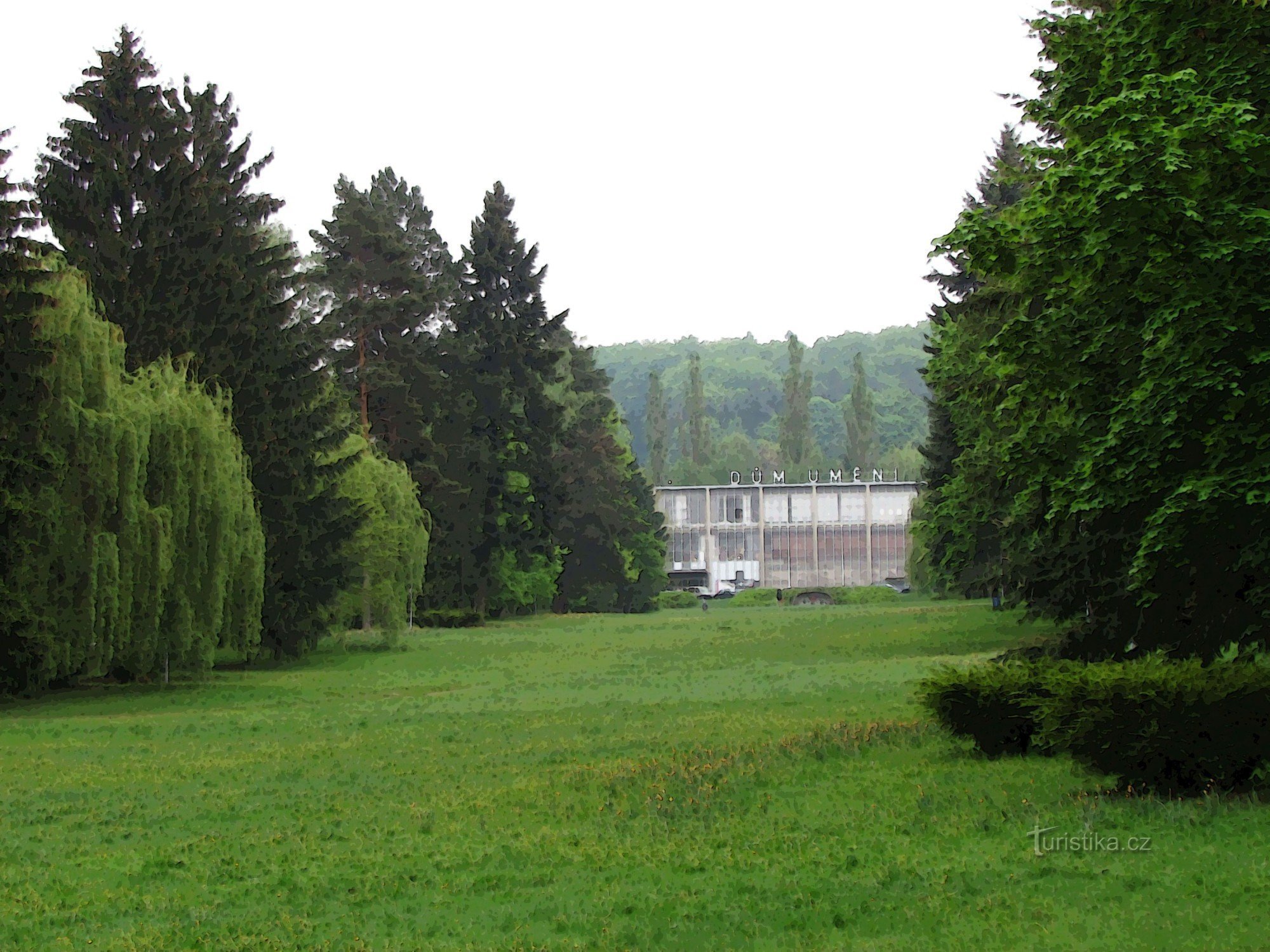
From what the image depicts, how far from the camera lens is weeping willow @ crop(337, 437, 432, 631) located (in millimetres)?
50500

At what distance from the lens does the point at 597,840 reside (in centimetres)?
1295

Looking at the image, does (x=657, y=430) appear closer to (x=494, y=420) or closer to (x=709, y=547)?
(x=709, y=547)

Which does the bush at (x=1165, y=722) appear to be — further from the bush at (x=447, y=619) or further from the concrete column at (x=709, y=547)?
the concrete column at (x=709, y=547)

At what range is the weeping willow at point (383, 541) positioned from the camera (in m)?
50.5

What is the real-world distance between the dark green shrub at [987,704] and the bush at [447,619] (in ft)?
184

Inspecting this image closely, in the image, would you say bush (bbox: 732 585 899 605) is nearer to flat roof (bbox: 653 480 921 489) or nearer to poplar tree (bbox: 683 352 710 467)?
flat roof (bbox: 653 480 921 489)

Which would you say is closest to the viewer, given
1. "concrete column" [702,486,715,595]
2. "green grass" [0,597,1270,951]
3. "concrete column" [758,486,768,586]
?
"green grass" [0,597,1270,951]

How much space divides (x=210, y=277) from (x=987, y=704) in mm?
32559

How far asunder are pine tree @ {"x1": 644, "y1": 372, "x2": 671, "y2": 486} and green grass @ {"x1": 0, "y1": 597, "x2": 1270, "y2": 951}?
138159 millimetres

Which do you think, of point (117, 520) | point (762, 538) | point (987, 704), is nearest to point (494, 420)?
point (117, 520)

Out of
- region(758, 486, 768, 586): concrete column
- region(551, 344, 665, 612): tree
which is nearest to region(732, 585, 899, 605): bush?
region(758, 486, 768, 586): concrete column

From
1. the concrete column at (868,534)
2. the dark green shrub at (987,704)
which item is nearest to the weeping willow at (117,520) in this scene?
the dark green shrub at (987,704)

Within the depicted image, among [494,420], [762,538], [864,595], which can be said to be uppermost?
[494,420]

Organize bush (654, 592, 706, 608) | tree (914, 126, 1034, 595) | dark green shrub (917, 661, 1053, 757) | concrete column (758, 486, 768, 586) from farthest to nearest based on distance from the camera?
concrete column (758, 486, 768, 586) → bush (654, 592, 706, 608) → tree (914, 126, 1034, 595) → dark green shrub (917, 661, 1053, 757)
